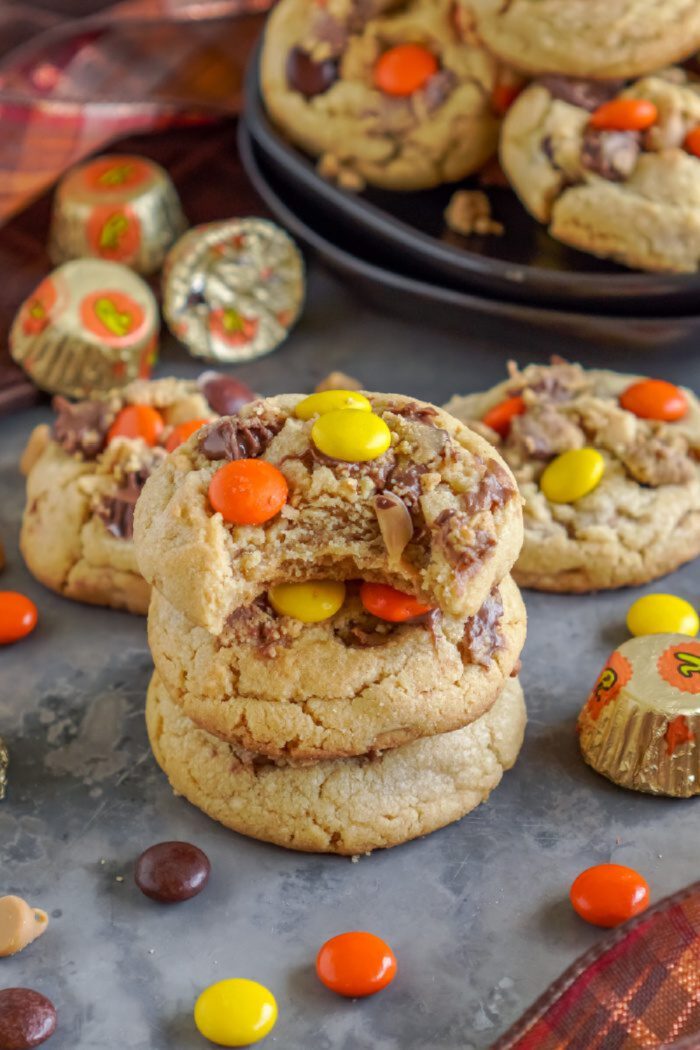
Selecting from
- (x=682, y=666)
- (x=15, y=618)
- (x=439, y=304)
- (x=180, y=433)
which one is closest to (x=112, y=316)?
(x=180, y=433)

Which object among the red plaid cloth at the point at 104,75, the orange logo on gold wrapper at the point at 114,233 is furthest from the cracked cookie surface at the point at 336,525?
the red plaid cloth at the point at 104,75

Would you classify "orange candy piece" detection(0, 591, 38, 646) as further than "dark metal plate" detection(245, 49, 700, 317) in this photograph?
No

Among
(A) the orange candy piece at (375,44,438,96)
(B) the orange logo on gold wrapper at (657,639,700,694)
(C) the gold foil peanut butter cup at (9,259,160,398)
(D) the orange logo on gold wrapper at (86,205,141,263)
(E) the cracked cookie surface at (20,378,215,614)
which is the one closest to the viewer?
(B) the orange logo on gold wrapper at (657,639,700,694)

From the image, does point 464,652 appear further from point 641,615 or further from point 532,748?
point 641,615

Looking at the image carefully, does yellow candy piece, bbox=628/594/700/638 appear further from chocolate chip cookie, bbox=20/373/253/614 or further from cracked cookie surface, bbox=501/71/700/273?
chocolate chip cookie, bbox=20/373/253/614

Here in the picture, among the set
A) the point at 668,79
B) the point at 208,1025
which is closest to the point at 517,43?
the point at 668,79

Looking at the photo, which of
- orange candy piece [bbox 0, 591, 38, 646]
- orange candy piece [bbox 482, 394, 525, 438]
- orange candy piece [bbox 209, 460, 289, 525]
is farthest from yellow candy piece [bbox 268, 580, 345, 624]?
orange candy piece [bbox 482, 394, 525, 438]

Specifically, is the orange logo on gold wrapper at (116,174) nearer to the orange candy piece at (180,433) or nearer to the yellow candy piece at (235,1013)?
the orange candy piece at (180,433)
